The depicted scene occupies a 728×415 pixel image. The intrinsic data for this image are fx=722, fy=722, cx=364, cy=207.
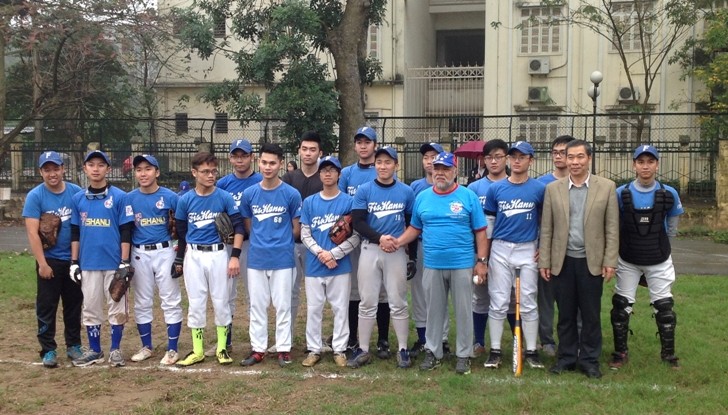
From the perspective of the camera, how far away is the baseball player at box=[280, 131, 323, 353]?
759cm

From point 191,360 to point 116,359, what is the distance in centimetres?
74

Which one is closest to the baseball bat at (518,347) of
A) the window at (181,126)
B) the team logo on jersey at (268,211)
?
the team logo on jersey at (268,211)

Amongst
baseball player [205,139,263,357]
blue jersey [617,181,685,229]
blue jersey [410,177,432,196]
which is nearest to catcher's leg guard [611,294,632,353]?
blue jersey [617,181,685,229]

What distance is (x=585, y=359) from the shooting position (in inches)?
262

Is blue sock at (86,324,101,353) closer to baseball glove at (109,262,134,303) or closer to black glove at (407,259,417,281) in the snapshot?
baseball glove at (109,262,134,303)

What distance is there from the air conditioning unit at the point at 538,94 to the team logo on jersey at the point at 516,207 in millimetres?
20914

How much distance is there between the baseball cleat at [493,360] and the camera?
22.7 ft

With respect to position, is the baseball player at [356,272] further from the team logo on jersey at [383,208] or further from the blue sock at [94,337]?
the blue sock at [94,337]

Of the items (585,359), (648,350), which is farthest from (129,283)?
(648,350)

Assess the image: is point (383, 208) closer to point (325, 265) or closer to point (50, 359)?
point (325, 265)

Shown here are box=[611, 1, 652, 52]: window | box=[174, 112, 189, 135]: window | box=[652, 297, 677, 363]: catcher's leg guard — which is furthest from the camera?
box=[611, 1, 652, 52]: window

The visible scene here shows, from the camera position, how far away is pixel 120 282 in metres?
7.04

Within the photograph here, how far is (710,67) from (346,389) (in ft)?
65.9

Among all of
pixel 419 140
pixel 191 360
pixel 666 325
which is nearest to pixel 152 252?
pixel 191 360
